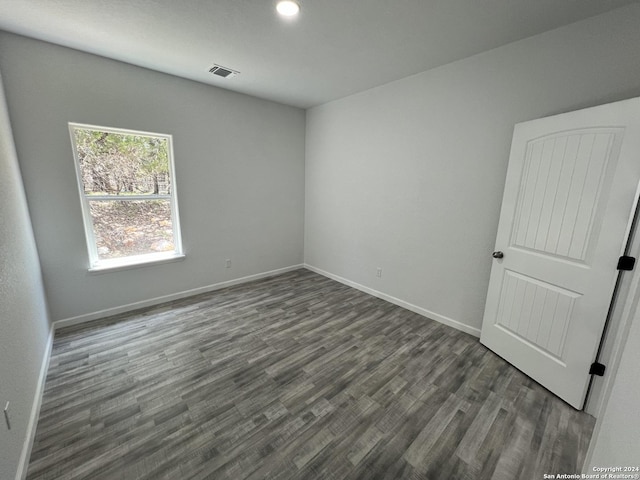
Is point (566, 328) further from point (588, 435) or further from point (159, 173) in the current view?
point (159, 173)

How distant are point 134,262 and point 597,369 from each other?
4.31 metres

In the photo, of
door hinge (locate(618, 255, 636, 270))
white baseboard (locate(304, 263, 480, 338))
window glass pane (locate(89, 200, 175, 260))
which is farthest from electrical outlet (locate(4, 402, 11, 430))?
door hinge (locate(618, 255, 636, 270))

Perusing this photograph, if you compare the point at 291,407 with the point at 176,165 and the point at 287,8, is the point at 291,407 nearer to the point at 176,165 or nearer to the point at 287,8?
the point at 287,8

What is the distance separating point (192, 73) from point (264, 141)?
3.97 ft

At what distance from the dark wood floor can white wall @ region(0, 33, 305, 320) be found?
2.12 ft

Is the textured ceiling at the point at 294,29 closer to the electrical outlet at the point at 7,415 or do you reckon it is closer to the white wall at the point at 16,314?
the white wall at the point at 16,314

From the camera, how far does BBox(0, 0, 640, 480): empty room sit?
4.96 feet

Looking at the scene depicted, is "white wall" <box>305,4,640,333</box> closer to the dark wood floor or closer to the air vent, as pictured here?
the dark wood floor

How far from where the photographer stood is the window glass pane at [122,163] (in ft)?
8.75

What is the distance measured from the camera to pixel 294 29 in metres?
2.04

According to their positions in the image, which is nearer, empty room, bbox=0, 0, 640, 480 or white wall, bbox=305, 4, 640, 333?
empty room, bbox=0, 0, 640, 480

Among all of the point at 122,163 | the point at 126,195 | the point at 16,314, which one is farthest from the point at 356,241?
the point at 16,314

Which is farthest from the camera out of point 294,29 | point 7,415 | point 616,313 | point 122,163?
point 122,163

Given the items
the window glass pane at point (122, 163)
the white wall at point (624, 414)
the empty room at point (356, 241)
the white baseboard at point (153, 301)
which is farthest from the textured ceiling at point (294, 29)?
the white baseboard at point (153, 301)
